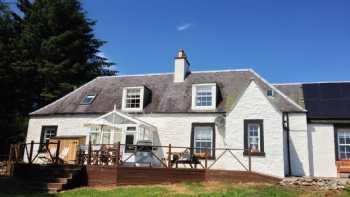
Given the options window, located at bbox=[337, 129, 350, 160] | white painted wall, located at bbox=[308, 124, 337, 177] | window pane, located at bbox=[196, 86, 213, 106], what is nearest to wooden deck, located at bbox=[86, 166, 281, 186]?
Answer: white painted wall, located at bbox=[308, 124, 337, 177]

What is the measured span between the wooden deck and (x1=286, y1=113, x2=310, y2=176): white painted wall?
3085 mm

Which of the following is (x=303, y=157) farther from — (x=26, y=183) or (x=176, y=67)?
(x=26, y=183)

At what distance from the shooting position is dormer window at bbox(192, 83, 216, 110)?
20734 mm

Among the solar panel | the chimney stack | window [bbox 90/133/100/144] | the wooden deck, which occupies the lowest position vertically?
the wooden deck

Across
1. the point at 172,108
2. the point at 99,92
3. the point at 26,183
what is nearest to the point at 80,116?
the point at 99,92

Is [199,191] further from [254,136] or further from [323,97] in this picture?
[323,97]

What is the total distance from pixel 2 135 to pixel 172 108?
18.0m

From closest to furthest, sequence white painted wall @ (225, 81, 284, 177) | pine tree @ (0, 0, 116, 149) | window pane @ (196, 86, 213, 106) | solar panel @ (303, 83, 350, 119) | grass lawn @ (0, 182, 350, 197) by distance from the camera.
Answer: grass lawn @ (0, 182, 350, 197)
white painted wall @ (225, 81, 284, 177)
solar panel @ (303, 83, 350, 119)
window pane @ (196, 86, 213, 106)
pine tree @ (0, 0, 116, 149)

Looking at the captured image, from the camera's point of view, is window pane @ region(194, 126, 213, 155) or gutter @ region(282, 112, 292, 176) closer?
gutter @ region(282, 112, 292, 176)

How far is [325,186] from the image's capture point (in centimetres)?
1384

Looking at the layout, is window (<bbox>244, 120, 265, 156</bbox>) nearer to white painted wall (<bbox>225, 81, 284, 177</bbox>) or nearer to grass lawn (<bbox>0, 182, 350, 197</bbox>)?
white painted wall (<bbox>225, 81, 284, 177</bbox>)

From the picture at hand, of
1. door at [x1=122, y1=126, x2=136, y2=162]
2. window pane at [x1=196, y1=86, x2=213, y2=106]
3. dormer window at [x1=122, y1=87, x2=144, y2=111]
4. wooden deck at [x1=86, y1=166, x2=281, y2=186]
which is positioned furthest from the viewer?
dormer window at [x1=122, y1=87, x2=144, y2=111]

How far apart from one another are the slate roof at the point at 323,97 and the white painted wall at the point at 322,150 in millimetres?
679

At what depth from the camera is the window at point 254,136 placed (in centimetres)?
1781
